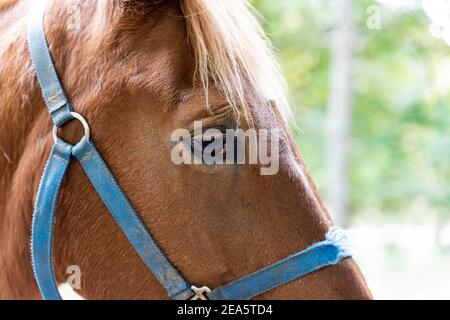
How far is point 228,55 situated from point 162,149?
12.7 inches

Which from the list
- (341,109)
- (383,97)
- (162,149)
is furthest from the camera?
(383,97)

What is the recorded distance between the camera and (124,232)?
56.1 inches

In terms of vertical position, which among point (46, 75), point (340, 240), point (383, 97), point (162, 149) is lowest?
point (383, 97)

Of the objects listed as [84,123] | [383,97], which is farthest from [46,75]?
[383,97]

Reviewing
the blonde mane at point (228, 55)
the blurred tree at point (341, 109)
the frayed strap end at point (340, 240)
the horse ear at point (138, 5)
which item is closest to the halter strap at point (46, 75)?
the horse ear at point (138, 5)

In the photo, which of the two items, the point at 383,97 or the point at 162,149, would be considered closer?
the point at 162,149

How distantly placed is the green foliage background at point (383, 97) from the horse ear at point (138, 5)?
3666 millimetres

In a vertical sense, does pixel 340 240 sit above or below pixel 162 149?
below

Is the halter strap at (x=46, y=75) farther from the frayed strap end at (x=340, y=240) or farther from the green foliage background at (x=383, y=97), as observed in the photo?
the green foliage background at (x=383, y=97)

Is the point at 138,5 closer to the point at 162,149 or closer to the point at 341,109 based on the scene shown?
the point at 162,149

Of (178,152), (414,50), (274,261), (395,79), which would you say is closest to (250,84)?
(178,152)

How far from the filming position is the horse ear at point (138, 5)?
1.45 meters

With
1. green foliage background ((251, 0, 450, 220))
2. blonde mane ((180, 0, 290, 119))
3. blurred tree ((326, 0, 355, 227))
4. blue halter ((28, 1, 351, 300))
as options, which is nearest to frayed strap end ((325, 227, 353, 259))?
blue halter ((28, 1, 351, 300))

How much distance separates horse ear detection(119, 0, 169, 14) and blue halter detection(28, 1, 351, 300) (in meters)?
0.27
